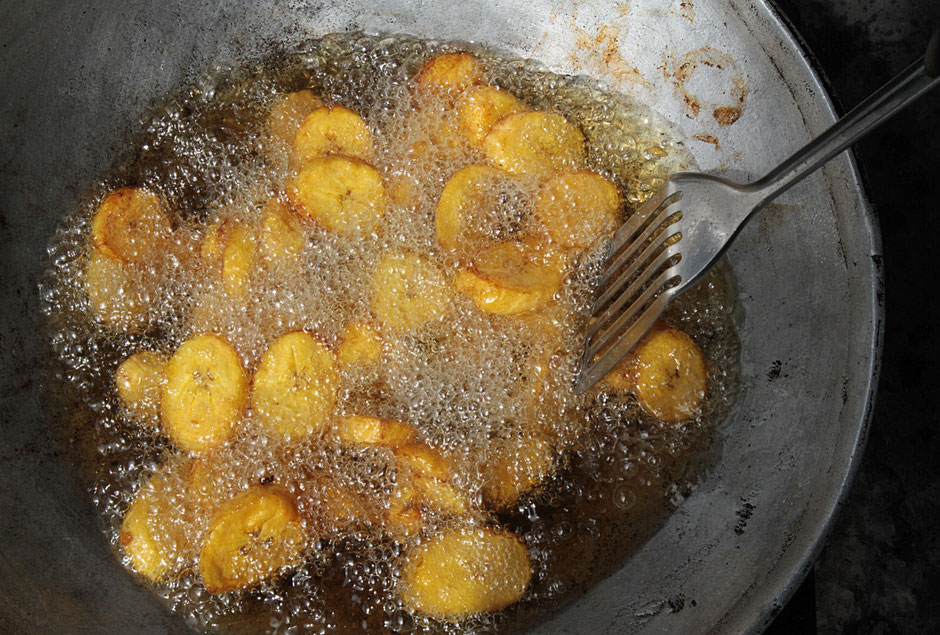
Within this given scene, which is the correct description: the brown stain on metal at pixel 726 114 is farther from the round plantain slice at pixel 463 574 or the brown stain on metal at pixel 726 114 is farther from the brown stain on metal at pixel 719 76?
the round plantain slice at pixel 463 574

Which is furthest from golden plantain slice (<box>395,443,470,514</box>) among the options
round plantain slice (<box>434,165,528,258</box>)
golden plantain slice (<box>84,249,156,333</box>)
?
golden plantain slice (<box>84,249,156,333</box>)

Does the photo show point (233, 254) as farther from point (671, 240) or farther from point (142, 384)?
point (671, 240)

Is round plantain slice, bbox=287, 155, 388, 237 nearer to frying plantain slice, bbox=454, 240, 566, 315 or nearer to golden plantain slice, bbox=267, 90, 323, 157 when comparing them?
golden plantain slice, bbox=267, 90, 323, 157

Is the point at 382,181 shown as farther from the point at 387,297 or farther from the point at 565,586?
the point at 565,586

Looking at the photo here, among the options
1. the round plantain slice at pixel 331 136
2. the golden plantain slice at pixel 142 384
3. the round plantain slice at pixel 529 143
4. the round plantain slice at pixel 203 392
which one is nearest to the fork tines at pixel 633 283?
the round plantain slice at pixel 529 143

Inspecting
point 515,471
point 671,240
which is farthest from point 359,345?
point 671,240
